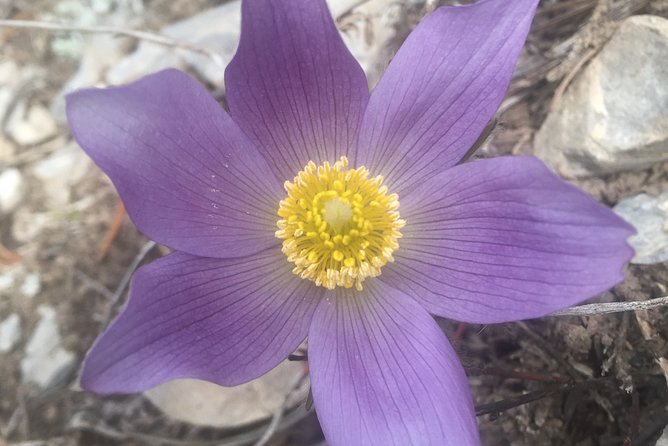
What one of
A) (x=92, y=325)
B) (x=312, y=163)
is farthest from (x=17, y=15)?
(x=312, y=163)

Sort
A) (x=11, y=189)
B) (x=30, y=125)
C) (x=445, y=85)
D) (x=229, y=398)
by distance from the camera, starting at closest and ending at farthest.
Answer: (x=445, y=85), (x=229, y=398), (x=11, y=189), (x=30, y=125)

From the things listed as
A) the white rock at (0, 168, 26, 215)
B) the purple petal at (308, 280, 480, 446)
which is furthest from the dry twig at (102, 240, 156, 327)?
the white rock at (0, 168, 26, 215)

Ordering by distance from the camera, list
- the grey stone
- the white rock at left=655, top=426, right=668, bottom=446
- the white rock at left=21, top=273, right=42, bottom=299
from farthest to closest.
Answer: the white rock at left=21, top=273, right=42, bottom=299
the grey stone
the white rock at left=655, top=426, right=668, bottom=446

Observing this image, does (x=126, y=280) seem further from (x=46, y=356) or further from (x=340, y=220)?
(x=340, y=220)

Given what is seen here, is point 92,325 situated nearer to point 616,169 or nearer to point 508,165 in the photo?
point 508,165

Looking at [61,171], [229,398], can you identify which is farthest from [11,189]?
[229,398]

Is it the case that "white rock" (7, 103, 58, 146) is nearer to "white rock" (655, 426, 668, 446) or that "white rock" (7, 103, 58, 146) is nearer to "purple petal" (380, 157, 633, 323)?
"purple petal" (380, 157, 633, 323)
